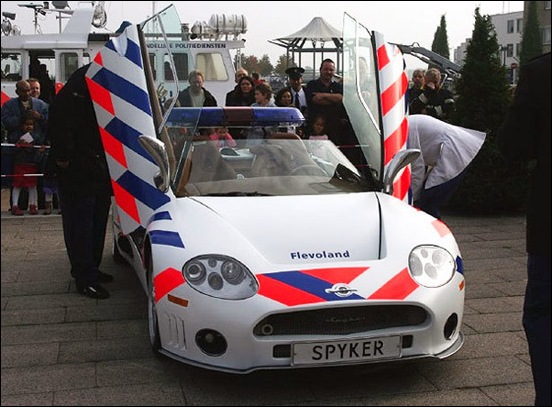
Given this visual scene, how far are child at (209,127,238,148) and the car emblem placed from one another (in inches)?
71.8

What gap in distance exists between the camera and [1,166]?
2.65m

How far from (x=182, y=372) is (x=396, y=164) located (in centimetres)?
195

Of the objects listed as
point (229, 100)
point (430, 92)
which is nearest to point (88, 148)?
point (229, 100)

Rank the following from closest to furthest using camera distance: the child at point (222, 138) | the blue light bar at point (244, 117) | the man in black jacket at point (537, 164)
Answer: the man in black jacket at point (537, 164), the child at point (222, 138), the blue light bar at point (244, 117)

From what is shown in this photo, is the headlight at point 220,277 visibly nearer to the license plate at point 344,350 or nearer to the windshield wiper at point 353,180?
the license plate at point 344,350

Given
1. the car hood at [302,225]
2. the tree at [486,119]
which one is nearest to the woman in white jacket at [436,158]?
the car hood at [302,225]

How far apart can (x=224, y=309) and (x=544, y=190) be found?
1687 millimetres

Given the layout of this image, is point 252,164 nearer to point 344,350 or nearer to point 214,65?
point 344,350

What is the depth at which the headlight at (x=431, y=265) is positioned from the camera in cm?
443

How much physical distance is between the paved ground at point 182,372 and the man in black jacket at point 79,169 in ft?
1.13

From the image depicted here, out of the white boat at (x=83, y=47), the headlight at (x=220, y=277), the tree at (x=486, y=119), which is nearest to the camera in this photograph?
the headlight at (x=220, y=277)

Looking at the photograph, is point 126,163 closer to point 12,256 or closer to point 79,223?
point 79,223

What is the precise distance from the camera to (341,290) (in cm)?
417

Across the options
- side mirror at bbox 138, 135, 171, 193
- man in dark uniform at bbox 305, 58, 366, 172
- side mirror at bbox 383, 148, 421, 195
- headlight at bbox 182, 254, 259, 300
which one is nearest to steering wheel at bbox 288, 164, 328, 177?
man in dark uniform at bbox 305, 58, 366, 172
